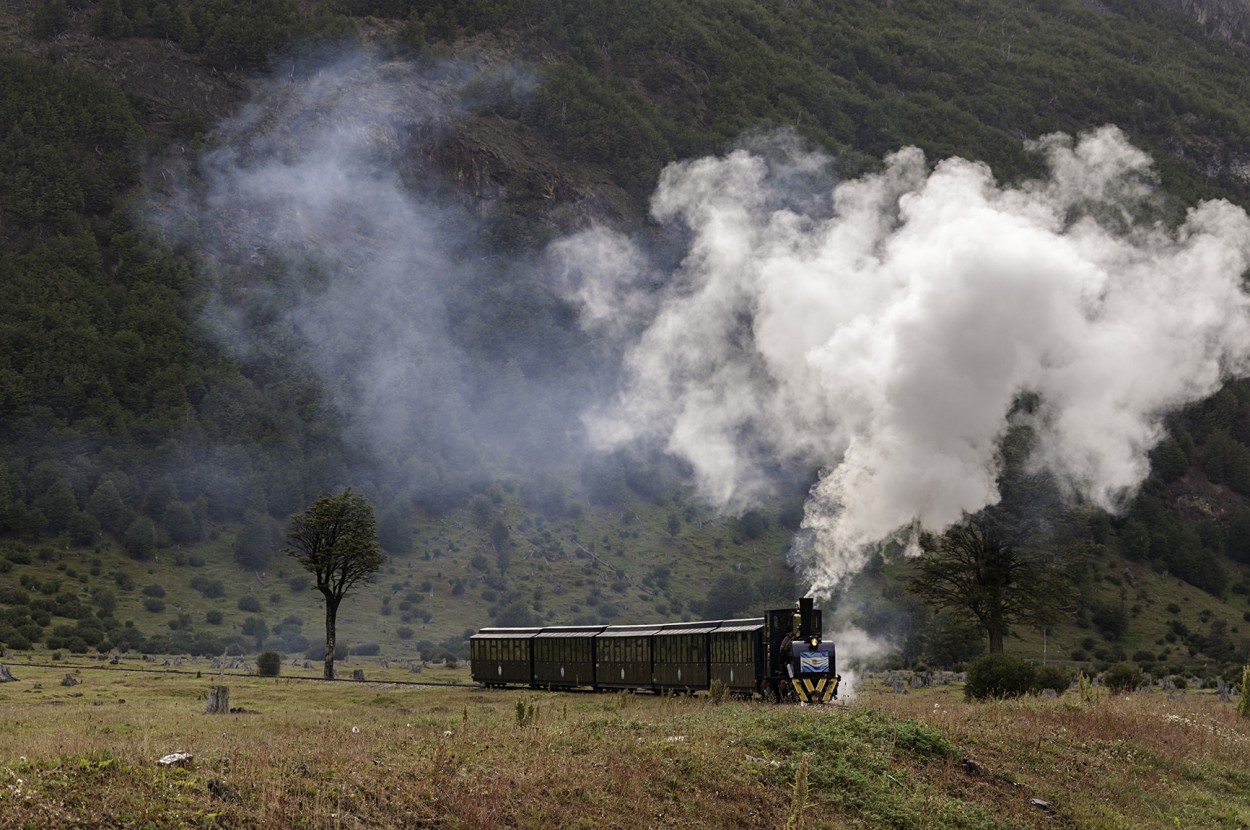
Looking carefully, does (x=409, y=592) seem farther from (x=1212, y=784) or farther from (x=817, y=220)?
(x=1212, y=784)

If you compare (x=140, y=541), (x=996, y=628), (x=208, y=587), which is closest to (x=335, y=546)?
(x=996, y=628)

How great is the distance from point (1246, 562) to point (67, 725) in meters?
183

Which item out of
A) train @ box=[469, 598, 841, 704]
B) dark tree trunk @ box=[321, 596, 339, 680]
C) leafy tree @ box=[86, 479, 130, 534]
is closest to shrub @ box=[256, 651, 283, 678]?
dark tree trunk @ box=[321, 596, 339, 680]

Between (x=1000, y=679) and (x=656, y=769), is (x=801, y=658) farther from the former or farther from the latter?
(x=656, y=769)

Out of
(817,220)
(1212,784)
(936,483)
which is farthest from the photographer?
(817,220)

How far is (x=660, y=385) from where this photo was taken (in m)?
198

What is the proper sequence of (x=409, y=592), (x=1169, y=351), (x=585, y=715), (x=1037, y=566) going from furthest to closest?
(x=409, y=592) < (x=1169, y=351) < (x=1037, y=566) < (x=585, y=715)

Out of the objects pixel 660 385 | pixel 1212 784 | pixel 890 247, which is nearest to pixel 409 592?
pixel 660 385

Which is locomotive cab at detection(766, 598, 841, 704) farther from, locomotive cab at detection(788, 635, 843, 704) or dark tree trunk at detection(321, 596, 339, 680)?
dark tree trunk at detection(321, 596, 339, 680)

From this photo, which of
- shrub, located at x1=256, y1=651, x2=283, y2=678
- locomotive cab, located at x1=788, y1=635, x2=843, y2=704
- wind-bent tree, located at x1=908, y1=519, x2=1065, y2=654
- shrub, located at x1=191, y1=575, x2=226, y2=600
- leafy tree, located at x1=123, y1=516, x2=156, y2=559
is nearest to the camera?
locomotive cab, located at x1=788, y1=635, x2=843, y2=704

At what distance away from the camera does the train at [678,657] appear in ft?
134

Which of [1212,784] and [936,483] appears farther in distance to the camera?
[936,483]

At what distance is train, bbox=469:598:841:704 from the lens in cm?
4072

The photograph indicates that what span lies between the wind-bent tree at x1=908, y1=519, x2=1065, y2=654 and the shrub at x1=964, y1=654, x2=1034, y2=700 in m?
6.79
